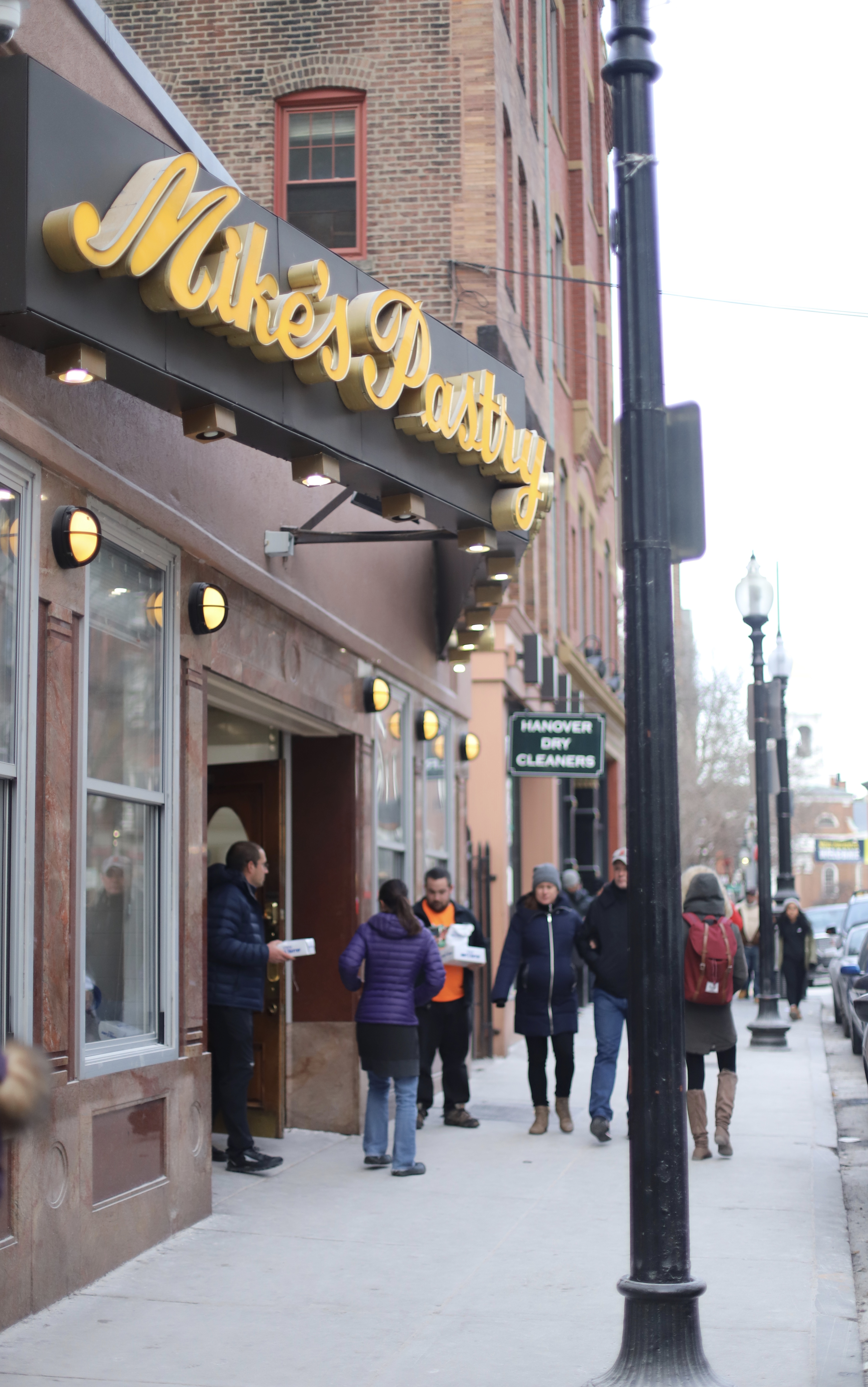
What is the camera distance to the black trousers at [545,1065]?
37.6ft

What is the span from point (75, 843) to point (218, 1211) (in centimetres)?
270

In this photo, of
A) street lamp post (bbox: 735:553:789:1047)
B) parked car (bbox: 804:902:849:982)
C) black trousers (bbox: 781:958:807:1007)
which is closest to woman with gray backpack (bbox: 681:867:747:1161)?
street lamp post (bbox: 735:553:789:1047)

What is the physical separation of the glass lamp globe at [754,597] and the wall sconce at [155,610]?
36.8 feet

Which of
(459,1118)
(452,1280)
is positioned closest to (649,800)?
(452,1280)

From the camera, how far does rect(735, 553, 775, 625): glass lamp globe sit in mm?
18281

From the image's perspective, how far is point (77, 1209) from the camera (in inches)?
268

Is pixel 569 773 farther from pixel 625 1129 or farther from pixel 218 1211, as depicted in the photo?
pixel 218 1211

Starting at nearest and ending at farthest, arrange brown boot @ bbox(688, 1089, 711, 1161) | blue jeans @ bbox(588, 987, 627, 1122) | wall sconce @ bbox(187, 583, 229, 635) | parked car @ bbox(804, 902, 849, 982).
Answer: wall sconce @ bbox(187, 583, 229, 635) < brown boot @ bbox(688, 1089, 711, 1161) < blue jeans @ bbox(588, 987, 627, 1122) < parked car @ bbox(804, 902, 849, 982)

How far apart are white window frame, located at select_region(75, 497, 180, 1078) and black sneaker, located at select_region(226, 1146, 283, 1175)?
1.79 meters

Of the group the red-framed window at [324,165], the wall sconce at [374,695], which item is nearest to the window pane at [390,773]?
the wall sconce at [374,695]

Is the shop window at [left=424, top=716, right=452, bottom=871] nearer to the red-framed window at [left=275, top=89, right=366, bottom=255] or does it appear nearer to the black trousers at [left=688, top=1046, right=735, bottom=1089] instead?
the black trousers at [left=688, top=1046, right=735, bottom=1089]

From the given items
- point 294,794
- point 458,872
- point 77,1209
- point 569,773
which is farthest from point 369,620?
point 77,1209

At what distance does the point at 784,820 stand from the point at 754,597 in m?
9.03

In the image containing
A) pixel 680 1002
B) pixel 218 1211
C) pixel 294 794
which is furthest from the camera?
pixel 294 794
